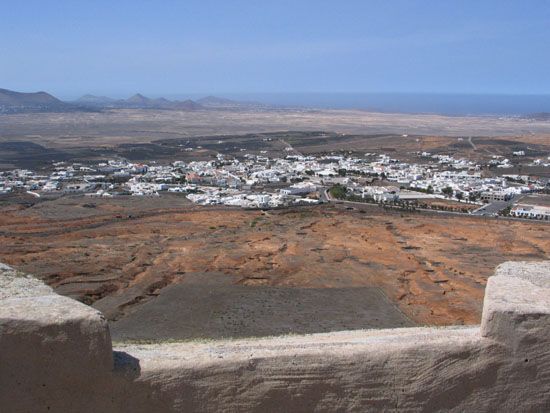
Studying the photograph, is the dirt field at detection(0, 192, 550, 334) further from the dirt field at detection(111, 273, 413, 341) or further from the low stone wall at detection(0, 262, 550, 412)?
the low stone wall at detection(0, 262, 550, 412)

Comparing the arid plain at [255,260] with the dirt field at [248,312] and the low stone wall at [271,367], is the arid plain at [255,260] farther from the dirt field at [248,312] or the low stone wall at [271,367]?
the low stone wall at [271,367]

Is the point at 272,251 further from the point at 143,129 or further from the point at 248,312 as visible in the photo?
the point at 143,129

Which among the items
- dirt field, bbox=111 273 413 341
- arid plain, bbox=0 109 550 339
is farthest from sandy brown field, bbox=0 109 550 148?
dirt field, bbox=111 273 413 341

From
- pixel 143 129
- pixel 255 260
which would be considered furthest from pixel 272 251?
pixel 143 129

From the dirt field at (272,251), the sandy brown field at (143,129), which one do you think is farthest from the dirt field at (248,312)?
the sandy brown field at (143,129)

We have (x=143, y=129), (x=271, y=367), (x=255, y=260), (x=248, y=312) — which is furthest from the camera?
(x=143, y=129)
